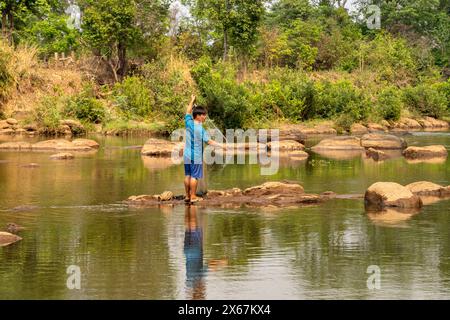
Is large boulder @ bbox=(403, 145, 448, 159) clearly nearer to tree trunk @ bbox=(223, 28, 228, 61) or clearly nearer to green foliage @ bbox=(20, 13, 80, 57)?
tree trunk @ bbox=(223, 28, 228, 61)

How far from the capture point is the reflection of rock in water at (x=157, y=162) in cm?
2324

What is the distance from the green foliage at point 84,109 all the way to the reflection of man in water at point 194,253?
2431 centimetres

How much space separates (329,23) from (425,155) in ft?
113

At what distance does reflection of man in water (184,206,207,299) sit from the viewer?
9148 mm

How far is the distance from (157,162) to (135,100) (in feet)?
52.4

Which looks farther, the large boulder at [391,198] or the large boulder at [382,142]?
the large boulder at [382,142]

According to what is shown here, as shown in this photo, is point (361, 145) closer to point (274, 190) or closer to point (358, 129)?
point (358, 129)

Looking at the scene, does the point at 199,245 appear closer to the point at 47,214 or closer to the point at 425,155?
the point at 47,214

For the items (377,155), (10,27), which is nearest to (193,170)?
(377,155)

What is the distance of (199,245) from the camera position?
37.8ft

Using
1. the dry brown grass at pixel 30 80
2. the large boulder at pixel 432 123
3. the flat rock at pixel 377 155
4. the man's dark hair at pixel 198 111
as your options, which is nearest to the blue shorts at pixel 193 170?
the man's dark hair at pixel 198 111

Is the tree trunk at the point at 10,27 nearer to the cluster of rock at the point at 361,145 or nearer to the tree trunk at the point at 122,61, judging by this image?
the tree trunk at the point at 122,61

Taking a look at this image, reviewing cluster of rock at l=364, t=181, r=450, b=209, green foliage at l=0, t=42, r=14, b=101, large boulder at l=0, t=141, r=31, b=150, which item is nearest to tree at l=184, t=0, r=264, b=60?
green foliage at l=0, t=42, r=14, b=101

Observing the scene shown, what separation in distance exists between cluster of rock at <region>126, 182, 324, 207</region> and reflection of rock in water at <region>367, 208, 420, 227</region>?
165cm
